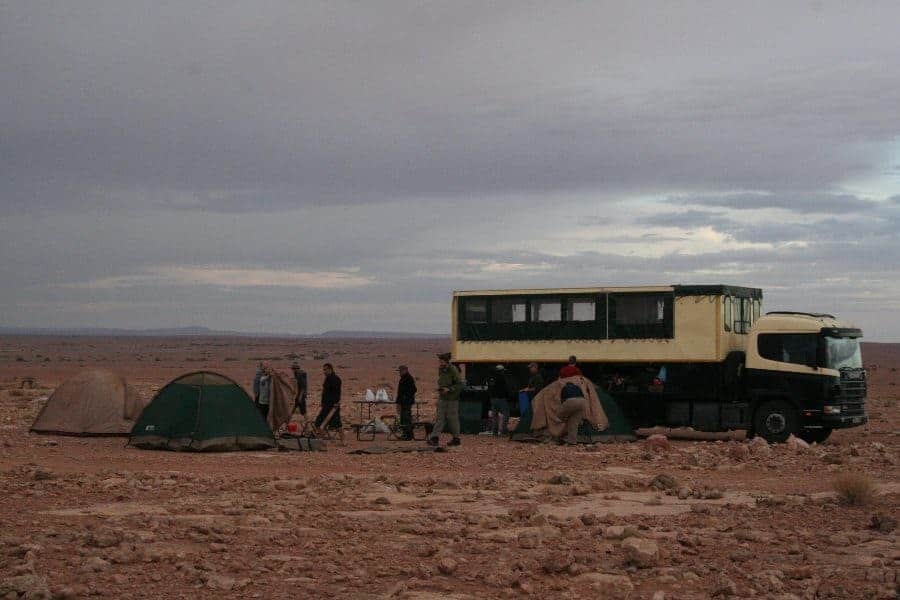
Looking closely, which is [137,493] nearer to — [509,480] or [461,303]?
[509,480]

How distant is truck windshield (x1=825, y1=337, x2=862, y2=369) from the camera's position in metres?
25.6

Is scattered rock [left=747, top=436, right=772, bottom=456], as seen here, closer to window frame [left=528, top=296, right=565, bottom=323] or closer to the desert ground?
the desert ground

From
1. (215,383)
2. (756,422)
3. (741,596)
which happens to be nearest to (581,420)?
(756,422)

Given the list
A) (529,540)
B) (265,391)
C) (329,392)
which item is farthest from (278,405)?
→ (529,540)

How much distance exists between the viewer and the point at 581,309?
28.0 meters

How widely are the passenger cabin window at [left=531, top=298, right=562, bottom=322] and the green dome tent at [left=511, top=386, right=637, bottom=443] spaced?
266 centimetres

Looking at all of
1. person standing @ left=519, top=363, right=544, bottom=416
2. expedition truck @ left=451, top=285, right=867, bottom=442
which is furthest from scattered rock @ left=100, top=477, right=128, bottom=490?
expedition truck @ left=451, top=285, right=867, bottom=442

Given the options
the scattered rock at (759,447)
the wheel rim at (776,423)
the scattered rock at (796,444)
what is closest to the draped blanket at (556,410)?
the scattered rock at (759,447)

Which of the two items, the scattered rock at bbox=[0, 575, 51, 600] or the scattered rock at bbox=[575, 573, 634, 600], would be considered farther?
the scattered rock at bbox=[575, 573, 634, 600]

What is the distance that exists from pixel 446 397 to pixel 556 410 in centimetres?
235

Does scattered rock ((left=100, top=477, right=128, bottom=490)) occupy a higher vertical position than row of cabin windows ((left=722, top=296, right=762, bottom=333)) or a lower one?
lower

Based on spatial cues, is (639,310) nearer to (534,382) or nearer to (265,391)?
(534,382)

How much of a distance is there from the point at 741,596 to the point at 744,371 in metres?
16.2

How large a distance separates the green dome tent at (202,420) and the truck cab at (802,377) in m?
10.2
